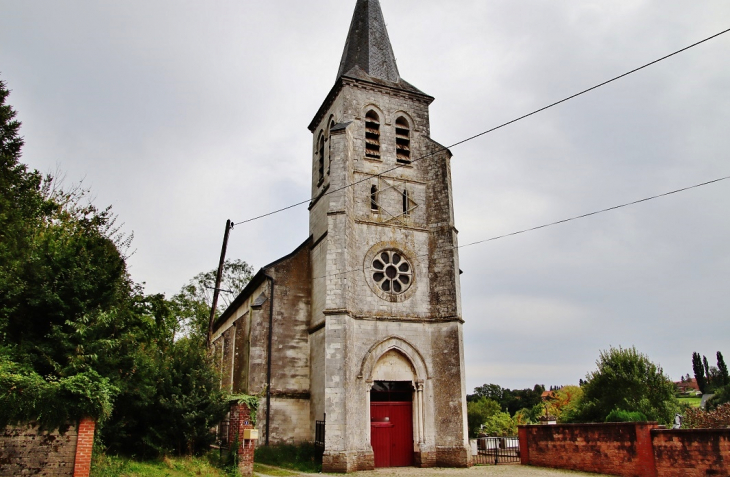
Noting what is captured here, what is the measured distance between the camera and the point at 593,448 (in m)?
17.5

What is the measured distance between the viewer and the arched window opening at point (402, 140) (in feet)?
75.5

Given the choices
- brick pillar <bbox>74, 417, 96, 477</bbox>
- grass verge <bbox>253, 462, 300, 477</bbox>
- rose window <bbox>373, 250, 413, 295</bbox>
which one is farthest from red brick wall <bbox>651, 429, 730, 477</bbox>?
brick pillar <bbox>74, 417, 96, 477</bbox>

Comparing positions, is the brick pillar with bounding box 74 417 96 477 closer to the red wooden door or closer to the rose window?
the red wooden door

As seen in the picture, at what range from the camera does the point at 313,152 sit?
25.9 metres

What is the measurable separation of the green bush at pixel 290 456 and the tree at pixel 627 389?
85.7 feet

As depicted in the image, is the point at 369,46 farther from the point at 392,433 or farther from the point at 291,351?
the point at 392,433

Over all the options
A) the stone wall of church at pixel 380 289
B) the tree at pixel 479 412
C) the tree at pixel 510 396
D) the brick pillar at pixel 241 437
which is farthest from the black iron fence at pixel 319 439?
the tree at pixel 510 396

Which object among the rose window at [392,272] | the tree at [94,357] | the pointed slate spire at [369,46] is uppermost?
the pointed slate spire at [369,46]

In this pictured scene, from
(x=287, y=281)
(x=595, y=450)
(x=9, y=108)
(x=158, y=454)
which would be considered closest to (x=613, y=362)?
(x=595, y=450)

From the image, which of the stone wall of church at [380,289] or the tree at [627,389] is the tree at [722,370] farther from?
the stone wall of church at [380,289]

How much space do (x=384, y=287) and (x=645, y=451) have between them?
402 inches

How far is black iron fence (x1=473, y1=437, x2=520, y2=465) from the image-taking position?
20797 mm

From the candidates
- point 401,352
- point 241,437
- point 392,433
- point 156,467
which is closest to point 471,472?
point 392,433

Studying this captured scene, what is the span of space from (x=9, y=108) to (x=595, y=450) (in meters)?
27.9
